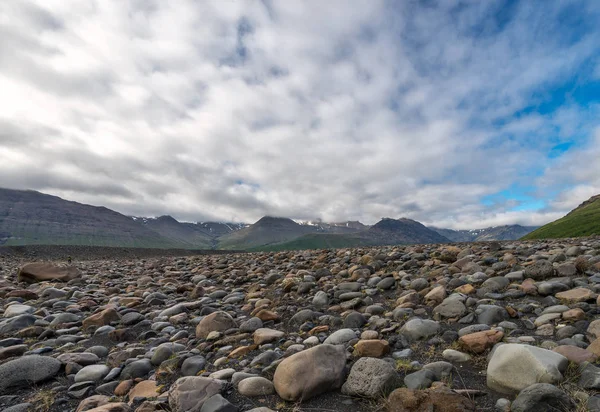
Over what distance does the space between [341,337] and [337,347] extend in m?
0.95

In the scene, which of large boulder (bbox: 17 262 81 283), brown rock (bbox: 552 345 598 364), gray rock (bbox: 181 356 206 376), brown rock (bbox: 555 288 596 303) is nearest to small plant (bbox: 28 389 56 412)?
gray rock (bbox: 181 356 206 376)

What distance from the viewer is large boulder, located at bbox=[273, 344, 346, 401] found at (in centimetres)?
390

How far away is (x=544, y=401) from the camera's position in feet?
10.2

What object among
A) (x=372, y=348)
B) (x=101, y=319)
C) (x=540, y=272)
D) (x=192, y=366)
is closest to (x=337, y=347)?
(x=372, y=348)

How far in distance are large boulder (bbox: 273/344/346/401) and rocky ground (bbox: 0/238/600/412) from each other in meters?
0.02

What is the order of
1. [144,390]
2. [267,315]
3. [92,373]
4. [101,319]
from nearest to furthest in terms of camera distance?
[144,390]
[92,373]
[267,315]
[101,319]

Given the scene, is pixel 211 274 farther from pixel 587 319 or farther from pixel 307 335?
pixel 587 319

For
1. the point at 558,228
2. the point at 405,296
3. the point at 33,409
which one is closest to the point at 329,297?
the point at 405,296

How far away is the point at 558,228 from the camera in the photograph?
13788 cm

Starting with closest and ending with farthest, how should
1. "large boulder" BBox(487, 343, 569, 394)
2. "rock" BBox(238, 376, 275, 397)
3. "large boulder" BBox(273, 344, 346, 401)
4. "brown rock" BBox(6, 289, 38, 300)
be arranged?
1. "large boulder" BBox(487, 343, 569, 394)
2. "large boulder" BBox(273, 344, 346, 401)
3. "rock" BBox(238, 376, 275, 397)
4. "brown rock" BBox(6, 289, 38, 300)

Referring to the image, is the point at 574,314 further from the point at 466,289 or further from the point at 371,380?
the point at 371,380

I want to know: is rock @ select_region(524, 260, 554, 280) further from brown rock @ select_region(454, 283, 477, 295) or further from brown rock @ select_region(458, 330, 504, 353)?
brown rock @ select_region(458, 330, 504, 353)

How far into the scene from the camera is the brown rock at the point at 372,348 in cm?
469

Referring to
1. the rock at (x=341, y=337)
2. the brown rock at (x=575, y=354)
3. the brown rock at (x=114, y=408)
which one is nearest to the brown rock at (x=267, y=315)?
the rock at (x=341, y=337)
